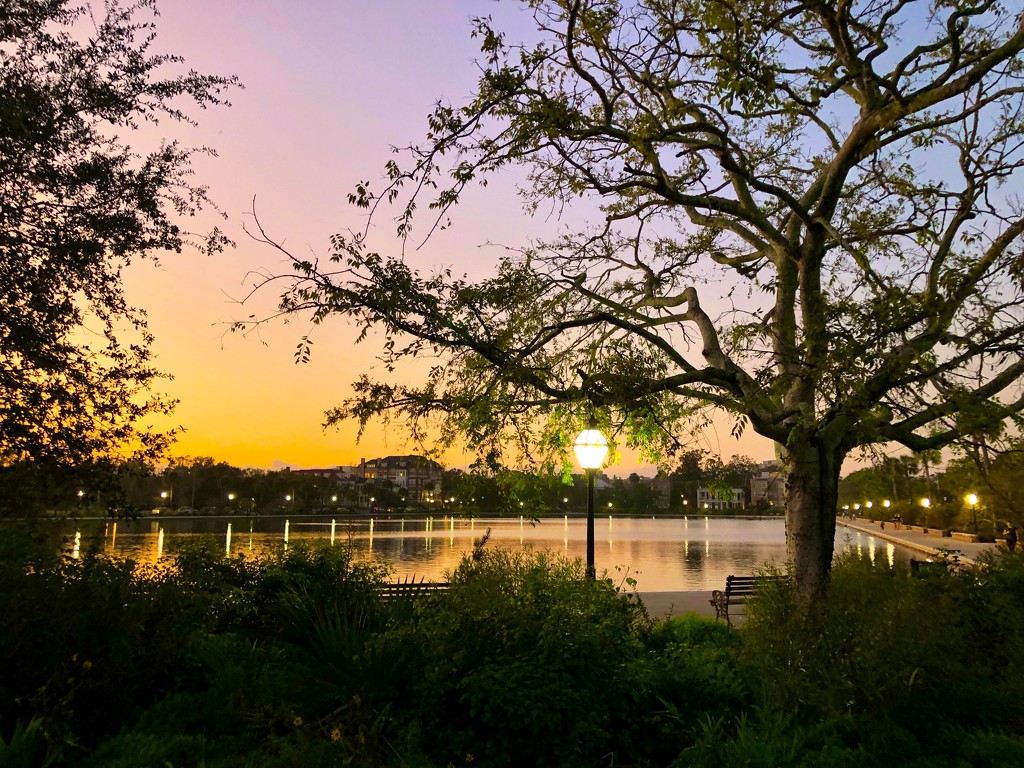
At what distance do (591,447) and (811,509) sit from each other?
3091 mm

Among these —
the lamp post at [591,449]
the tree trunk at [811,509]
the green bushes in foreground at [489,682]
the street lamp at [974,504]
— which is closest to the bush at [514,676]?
the green bushes in foreground at [489,682]

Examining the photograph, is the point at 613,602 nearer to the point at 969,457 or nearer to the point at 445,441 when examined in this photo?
the point at 445,441

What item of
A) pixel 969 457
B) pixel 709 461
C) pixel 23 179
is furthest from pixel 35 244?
pixel 969 457

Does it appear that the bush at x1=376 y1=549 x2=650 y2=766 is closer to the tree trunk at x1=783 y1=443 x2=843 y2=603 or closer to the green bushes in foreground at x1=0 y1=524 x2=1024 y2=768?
the green bushes in foreground at x1=0 y1=524 x2=1024 y2=768

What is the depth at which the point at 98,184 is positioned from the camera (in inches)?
339

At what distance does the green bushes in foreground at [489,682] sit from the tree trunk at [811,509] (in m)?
2.03

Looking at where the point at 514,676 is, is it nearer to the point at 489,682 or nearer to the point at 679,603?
the point at 489,682

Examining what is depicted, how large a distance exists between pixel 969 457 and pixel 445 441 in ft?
23.5

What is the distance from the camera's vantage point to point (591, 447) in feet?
36.4

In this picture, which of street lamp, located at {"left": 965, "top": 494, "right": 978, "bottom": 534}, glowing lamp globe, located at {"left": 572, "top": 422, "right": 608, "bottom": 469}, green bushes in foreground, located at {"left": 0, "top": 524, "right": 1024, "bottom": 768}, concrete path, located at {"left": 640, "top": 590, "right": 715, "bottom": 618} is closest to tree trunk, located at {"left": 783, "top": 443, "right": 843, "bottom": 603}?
green bushes in foreground, located at {"left": 0, "top": 524, "right": 1024, "bottom": 768}

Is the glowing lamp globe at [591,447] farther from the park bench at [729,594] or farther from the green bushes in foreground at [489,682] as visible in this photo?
the green bushes in foreground at [489,682]

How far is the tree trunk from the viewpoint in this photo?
986 centimetres

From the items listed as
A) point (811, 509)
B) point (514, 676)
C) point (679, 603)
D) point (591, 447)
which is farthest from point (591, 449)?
point (679, 603)

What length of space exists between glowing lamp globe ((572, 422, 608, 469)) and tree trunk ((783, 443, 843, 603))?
2589mm
